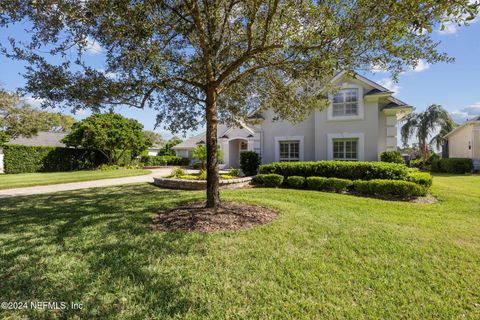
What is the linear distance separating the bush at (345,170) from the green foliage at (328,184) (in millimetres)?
902

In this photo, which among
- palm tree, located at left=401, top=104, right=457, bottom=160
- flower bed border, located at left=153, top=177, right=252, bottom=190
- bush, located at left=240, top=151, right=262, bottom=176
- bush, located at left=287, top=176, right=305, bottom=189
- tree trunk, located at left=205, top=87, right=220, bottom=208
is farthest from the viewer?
palm tree, located at left=401, top=104, right=457, bottom=160

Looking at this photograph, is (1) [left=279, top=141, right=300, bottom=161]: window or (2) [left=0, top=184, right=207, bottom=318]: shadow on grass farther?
(1) [left=279, top=141, right=300, bottom=161]: window

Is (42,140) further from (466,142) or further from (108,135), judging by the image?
(466,142)

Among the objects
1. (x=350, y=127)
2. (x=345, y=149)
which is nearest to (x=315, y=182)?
(x=345, y=149)

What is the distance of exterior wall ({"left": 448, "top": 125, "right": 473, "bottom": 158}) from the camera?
23.6m

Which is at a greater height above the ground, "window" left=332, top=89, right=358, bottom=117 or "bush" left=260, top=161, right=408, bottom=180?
"window" left=332, top=89, right=358, bottom=117


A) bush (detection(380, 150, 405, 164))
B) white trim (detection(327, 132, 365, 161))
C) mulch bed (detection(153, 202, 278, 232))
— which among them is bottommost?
mulch bed (detection(153, 202, 278, 232))

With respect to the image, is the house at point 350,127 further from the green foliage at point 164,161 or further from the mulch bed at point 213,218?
the green foliage at point 164,161

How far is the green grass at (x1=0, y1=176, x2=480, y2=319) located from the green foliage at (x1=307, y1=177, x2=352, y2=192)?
11.7 ft

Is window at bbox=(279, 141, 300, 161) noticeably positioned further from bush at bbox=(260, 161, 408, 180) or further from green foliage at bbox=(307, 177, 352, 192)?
green foliage at bbox=(307, 177, 352, 192)

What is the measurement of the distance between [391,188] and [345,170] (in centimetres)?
219

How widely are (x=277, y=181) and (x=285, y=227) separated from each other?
6087mm

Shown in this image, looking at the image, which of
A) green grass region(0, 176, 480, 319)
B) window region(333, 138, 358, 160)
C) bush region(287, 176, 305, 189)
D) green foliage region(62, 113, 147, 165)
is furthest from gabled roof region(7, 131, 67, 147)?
green grass region(0, 176, 480, 319)

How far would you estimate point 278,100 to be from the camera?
837 centimetres
